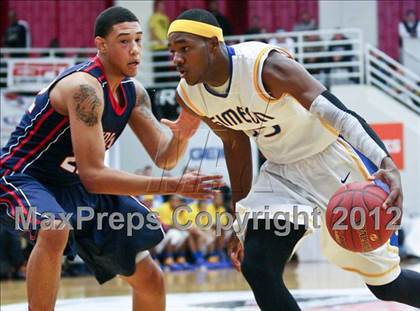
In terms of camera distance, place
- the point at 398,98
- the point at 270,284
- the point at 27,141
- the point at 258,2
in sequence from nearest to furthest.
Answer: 1. the point at 270,284
2. the point at 27,141
3. the point at 398,98
4. the point at 258,2

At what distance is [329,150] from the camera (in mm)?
4938

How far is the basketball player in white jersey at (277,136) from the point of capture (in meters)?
4.55

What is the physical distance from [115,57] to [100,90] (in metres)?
0.24

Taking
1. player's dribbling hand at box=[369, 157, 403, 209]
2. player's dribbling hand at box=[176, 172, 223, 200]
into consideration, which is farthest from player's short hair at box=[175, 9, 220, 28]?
player's dribbling hand at box=[369, 157, 403, 209]

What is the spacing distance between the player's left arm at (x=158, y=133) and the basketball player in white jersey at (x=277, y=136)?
1.21ft

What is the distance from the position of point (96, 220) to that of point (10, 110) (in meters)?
9.04

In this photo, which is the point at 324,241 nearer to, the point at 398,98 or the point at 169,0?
the point at 398,98

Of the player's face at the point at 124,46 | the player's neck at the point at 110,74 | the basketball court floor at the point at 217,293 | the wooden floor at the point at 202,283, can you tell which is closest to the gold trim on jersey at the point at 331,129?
the player's face at the point at 124,46

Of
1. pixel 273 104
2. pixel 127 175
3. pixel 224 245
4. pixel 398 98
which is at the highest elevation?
pixel 273 104

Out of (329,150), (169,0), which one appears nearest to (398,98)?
(169,0)

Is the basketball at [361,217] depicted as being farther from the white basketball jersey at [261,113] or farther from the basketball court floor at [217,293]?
the basketball court floor at [217,293]

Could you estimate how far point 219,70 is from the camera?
4.80 metres

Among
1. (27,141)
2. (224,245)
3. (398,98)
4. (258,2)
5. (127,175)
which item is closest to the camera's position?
(127,175)

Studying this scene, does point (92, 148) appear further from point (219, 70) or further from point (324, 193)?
point (324, 193)
